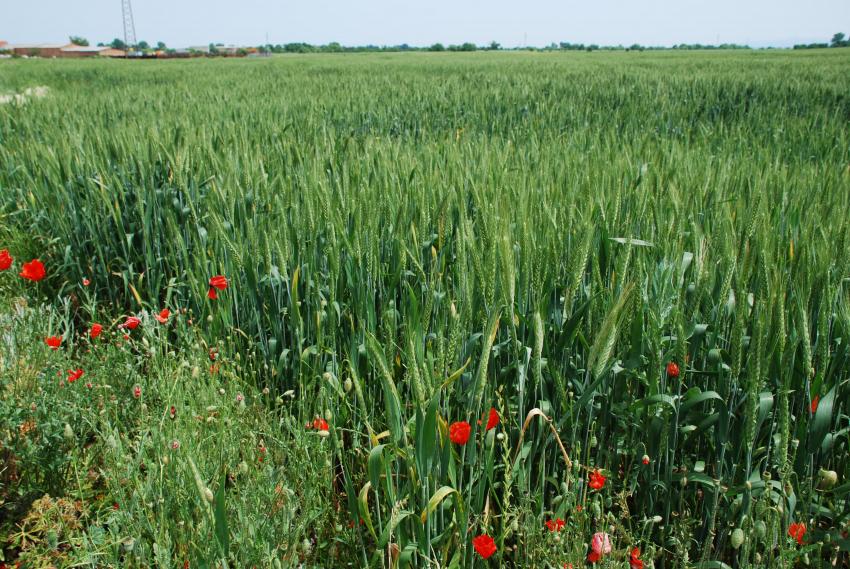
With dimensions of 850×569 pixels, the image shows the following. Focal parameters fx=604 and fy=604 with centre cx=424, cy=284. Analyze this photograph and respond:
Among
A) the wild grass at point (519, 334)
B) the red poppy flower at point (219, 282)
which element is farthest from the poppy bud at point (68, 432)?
the red poppy flower at point (219, 282)

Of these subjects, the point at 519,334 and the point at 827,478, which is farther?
the point at 519,334

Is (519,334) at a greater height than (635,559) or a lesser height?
greater

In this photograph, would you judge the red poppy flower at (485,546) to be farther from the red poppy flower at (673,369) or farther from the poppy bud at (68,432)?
the poppy bud at (68,432)

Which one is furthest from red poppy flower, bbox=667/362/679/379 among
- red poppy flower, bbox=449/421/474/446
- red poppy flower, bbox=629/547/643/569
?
red poppy flower, bbox=449/421/474/446

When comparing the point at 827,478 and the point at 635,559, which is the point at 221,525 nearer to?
the point at 635,559

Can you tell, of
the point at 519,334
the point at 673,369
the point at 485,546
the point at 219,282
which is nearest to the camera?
the point at 485,546

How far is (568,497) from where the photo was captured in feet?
4.50

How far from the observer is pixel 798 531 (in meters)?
1.21

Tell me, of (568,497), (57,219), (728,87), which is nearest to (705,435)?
(568,497)

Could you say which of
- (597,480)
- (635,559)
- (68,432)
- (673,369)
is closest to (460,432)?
(597,480)

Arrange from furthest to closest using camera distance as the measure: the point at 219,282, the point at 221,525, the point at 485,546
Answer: the point at 219,282, the point at 485,546, the point at 221,525

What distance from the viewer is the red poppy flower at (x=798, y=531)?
4.00 feet

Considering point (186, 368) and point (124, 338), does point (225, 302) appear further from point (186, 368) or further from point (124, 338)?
point (124, 338)

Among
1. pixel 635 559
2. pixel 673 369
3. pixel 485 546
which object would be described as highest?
pixel 673 369
